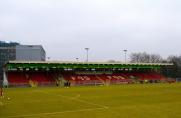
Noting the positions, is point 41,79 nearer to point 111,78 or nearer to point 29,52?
point 111,78

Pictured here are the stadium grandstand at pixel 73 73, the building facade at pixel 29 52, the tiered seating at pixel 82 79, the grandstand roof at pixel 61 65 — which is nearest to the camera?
the stadium grandstand at pixel 73 73

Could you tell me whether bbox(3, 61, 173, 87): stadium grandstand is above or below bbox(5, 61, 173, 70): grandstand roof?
below

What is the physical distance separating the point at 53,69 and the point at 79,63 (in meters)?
7.85

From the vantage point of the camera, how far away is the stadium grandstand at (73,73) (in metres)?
89.1

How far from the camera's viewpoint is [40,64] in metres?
94.9

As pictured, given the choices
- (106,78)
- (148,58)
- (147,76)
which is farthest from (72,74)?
(148,58)

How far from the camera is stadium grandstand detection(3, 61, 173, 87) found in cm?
8906

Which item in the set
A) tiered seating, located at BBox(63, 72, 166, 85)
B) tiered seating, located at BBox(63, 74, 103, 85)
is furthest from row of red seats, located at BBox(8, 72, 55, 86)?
tiered seating, located at BBox(63, 72, 166, 85)

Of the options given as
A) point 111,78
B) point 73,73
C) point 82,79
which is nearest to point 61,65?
point 73,73

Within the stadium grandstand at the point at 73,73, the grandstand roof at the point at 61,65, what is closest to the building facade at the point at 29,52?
the stadium grandstand at the point at 73,73

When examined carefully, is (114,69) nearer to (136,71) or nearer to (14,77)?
(136,71)

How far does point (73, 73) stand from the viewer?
10144 centimetres

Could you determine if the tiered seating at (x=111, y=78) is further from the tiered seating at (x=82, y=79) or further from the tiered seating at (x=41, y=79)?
the tiered seating at (x=41, y=79)

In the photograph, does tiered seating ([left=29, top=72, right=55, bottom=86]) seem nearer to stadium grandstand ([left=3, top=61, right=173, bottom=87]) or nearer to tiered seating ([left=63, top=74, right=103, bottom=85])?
stadium grandstand ([left=3, top=61, right=173, bottom=87])
